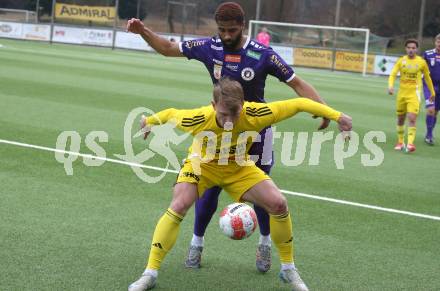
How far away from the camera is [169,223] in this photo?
5355 mm

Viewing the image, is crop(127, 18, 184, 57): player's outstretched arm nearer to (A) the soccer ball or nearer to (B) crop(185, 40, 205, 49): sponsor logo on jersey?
(B) crop(185, 40, 205, 49): sponsor logo on jersey

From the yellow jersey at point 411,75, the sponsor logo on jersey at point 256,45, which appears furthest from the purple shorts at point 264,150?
the yellow jersey at point 411,75

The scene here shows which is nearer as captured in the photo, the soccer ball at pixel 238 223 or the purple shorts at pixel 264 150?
the soccer ball at pixel 238 223

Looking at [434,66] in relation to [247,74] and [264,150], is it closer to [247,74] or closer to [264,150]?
[264,150]

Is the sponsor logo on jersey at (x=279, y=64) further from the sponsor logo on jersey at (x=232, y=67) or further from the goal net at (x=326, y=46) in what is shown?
the goal net at (x=326, y=46)

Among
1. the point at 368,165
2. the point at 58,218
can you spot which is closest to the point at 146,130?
the point at 58,218

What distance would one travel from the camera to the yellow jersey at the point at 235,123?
17.8 ft

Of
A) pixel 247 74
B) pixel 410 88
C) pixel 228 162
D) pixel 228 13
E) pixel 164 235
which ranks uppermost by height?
pixel 228 13

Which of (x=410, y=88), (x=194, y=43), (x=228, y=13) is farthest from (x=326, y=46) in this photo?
(x=228, y=13)

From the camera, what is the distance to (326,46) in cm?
3775

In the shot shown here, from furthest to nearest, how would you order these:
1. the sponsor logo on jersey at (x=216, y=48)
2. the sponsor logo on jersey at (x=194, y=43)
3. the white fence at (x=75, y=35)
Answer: the white fence at (x=75, y=35) → the sponsor logo on jersey at (x=194, y=43) → the sponsor logo on jersey at (x=216, y=48)

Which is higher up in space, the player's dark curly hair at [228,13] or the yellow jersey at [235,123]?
the player's dark curly hair at [228,13]

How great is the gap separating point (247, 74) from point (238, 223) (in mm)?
1257

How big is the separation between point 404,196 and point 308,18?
41.7 m
